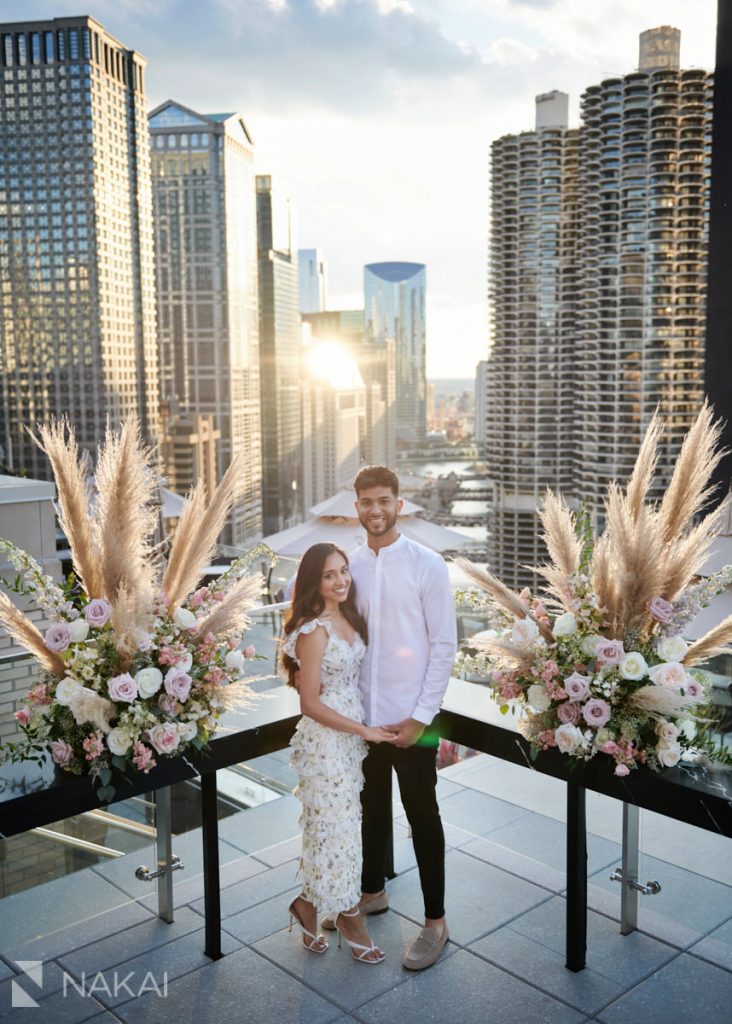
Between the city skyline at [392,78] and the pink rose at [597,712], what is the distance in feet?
30.7

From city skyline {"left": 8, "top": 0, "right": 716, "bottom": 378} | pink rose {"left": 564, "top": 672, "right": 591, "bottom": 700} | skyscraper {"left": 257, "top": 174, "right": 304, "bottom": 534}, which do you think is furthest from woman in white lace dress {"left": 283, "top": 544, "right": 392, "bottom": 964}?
skyscraper {"left": 257, "top": 174, "right": 304, "bottom": 534}

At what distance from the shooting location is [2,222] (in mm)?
83500

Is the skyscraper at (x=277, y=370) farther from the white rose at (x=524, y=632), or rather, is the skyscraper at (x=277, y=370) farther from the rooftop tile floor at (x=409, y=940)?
the white rose at (x=524, y=632)

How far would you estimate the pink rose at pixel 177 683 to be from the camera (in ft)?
8.80

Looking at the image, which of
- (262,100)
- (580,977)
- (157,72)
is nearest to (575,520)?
(580,977)

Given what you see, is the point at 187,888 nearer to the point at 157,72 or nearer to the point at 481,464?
the point at 481,464

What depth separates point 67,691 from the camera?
102 inches

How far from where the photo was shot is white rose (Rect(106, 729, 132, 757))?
2621mm

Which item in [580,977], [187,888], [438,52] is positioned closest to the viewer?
[580,977]

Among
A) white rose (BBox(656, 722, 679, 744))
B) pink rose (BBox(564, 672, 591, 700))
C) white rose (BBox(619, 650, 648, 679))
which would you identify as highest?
white rose (BBox(619, 650, 648, 679))

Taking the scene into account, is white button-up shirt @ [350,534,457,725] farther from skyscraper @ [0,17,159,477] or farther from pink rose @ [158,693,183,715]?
skyscraper @ [0,17,159,477]

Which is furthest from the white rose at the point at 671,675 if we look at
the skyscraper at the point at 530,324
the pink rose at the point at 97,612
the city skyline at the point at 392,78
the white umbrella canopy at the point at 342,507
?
the skyscraper at the point at 530,324

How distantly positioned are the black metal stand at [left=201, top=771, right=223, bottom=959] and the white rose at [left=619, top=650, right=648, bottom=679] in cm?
130

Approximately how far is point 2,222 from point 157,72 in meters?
36.0
